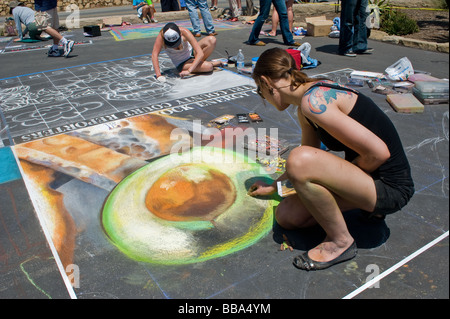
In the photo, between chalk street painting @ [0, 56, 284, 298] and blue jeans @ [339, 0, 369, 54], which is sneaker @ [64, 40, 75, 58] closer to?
chalk street painting @ [0, 56, 284, 298]

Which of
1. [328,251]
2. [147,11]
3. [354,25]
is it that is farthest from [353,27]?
[147,11]

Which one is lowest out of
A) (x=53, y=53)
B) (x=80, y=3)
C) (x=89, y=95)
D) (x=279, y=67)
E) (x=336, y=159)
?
(x=89, y=95)

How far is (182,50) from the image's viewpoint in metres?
5.79

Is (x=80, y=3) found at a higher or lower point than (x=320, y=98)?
higher

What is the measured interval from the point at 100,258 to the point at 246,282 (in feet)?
3.14

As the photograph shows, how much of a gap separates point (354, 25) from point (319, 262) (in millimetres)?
6002

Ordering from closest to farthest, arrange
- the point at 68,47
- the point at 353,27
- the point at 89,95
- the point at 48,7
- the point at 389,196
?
the point at 389,196
the point at 89,95
the point at 353,27
the point at 68,47
the point at 48,7

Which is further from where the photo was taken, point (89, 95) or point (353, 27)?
point (353, 27)

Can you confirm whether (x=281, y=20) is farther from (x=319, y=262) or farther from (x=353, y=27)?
(x=319, y=262)

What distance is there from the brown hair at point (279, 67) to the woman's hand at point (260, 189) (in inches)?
37.3

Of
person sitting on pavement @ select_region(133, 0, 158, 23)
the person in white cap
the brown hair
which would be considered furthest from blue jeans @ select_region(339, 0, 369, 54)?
person sitting on pavement @ select_region(133, 0, 158, 23)

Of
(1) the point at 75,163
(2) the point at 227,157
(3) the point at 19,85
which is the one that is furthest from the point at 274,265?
(3) the point at 19,85

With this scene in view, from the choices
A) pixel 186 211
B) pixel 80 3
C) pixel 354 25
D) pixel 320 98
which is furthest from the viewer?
pixel 80 3

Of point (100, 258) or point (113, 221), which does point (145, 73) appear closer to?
point (113, 221)
